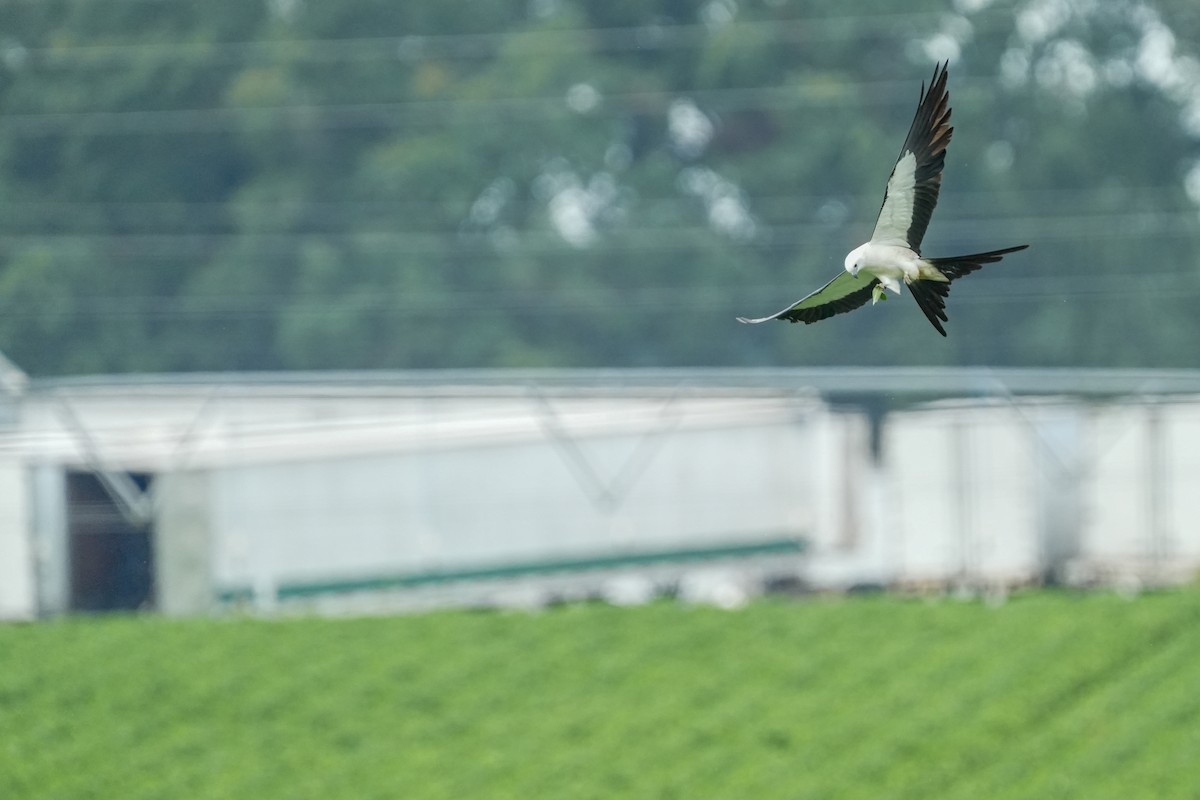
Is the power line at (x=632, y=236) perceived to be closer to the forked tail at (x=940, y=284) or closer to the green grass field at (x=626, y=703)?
the green grass field at (x=626, y=703)

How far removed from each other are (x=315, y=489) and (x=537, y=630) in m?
3.52

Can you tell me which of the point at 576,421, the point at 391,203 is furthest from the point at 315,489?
the point at 391,203

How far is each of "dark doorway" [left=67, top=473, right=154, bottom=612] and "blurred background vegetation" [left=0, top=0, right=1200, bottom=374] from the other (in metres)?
11.8

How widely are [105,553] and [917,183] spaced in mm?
14034

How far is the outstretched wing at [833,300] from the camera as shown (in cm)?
670

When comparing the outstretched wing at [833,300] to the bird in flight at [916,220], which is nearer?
the bird in flight at [916,220]

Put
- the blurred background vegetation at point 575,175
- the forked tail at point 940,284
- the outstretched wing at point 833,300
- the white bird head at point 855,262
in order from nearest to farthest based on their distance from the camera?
the white bird head at point 855,262 → the forked tail at point 940,284 → the outstretched wing at point 833,300 → the blurred background vegetation at point 575,175

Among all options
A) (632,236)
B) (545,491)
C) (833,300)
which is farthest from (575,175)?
(833,300)

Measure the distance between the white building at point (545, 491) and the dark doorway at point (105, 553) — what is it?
22 mm

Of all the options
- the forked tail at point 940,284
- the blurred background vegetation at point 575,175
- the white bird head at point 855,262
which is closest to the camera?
the white bird head at point 855,262

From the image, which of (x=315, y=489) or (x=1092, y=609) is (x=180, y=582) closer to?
(x=315, y=489)

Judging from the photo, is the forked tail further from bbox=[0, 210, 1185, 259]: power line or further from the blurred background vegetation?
bbox=[0, 210, 1185, 259]: power line

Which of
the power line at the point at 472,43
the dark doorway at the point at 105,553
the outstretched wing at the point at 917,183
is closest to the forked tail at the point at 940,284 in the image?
the outstretched wing at the point at 917,183

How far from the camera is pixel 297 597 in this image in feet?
61.4
